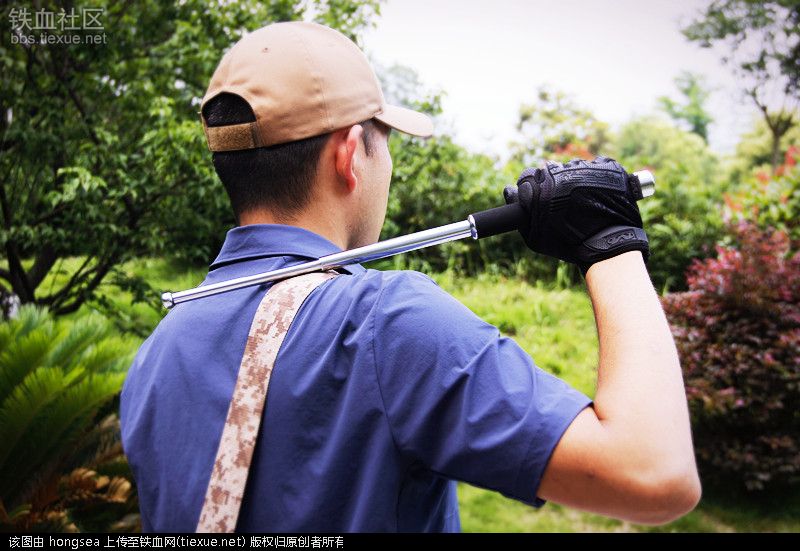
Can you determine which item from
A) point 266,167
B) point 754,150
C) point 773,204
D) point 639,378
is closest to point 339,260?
point 266,167

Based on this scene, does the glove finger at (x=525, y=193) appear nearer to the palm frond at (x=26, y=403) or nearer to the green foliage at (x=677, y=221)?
the palm frond at (x=26, y=403)

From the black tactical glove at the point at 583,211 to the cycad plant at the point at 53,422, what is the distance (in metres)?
2.64

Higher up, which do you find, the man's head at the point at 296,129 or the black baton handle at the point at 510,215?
the man's head at the point at 296,129

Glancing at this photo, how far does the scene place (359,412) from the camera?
40.2 inches

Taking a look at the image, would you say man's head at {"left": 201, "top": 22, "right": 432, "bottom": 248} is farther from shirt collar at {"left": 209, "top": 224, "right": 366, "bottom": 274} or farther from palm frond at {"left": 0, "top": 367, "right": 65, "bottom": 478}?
palm frond at {"left": 0, "top": 367, "right": 65, "bottom": 478}

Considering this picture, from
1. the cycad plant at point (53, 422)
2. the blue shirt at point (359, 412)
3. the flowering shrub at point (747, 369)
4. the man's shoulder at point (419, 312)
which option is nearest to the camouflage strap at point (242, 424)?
the blue shirt at point (359, 412)

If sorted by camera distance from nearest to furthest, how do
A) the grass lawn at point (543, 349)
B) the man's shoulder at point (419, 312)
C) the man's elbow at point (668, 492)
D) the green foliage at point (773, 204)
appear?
the man's elbow at point (668, 492)
the man's shoulder at point (419, 312)
the grass lawn at point (543, 349)
the green foliage at point (773, 204)

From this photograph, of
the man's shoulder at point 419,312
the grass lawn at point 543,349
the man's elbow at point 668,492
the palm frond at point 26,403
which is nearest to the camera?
the man's elbow at point 668,492

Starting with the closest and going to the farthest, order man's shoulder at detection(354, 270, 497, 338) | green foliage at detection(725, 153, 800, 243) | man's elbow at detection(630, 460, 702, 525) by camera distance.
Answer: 1. man's elbow at detection(630, 460, 702, 525)
2. man's shoulder at detection(354, 270, 497, 338)
3. green foliage at detection(725, 153, 800, 243)

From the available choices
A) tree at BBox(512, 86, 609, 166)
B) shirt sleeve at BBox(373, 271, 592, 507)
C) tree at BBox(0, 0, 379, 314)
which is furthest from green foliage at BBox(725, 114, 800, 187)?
shirt sleeve at BBox(373, 271, 592, 507)

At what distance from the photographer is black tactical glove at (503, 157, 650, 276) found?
1189 millimetres

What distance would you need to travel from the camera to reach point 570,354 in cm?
606

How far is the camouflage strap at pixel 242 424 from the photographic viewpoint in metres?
1.08

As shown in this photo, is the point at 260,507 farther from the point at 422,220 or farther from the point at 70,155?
the point at 422,220
